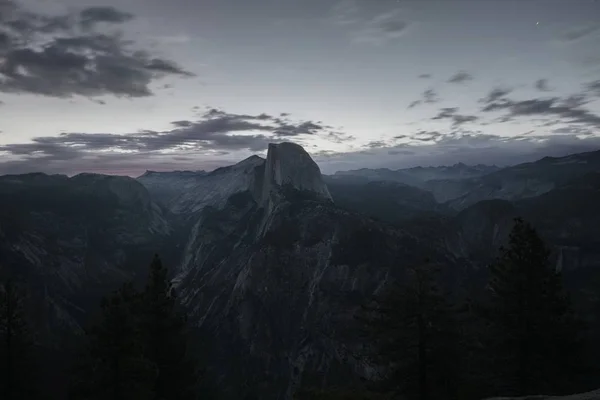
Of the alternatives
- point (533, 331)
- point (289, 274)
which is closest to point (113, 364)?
point (533, 331)

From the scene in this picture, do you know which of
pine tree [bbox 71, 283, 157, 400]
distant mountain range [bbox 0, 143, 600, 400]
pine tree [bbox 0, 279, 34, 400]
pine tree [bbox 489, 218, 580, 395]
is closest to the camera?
pine tree [bbox 71, 283, 157, 400]

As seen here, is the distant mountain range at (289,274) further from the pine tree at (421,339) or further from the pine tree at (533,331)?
the pine tree at (421,339)

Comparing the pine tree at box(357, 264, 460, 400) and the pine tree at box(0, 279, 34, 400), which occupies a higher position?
the pine tree at box(357, 264, 460, 400)

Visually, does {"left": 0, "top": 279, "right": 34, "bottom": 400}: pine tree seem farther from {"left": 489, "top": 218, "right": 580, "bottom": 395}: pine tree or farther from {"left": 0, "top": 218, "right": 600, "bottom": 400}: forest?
{"left": 489, "top": 218, "right": 580, "bottom": 395}: pine tree

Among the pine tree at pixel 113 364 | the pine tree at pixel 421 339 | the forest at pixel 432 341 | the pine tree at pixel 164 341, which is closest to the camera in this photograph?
the pine tree at pixel 421 339

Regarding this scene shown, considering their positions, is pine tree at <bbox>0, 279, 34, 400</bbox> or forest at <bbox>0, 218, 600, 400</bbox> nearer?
forest at <bbox>0, 218, 600, 400</bbox>

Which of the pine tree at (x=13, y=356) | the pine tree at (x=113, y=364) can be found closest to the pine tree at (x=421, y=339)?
the pine tree at (x=113, y=364)

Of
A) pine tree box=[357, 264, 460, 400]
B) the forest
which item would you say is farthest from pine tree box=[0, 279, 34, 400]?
pine tree box=[357, 264, 460, 400]
